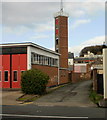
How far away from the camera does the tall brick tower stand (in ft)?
136

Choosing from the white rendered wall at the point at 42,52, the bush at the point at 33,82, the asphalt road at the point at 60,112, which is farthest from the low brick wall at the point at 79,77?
the asphalt road at the point at 60,112

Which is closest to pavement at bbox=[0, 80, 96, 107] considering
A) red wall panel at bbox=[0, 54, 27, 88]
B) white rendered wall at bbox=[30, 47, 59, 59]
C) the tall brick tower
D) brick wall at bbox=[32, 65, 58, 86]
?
red wall panel at bbox=[0, 54, 27, 88]

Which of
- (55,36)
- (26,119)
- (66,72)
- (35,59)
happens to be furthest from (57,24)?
(26,119)

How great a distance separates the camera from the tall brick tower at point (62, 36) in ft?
136

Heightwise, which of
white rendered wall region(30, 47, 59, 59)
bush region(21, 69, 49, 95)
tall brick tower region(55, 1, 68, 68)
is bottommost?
bush region(21, 69, 49, 95)

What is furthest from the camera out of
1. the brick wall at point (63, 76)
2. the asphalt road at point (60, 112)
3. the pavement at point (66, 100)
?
the brick wall at point (63, 76)

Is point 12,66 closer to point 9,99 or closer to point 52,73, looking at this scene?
point 9,99

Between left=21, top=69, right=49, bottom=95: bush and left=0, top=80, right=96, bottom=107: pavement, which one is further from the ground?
left=21, top=69, right=49, bottom=95: bush

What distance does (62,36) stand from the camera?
41781mm

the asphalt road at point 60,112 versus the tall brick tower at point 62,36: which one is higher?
the tall brick tower at point 62,36

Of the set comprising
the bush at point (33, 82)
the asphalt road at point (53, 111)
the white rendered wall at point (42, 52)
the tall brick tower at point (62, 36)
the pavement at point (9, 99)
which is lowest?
the pavement at point (9, 99)

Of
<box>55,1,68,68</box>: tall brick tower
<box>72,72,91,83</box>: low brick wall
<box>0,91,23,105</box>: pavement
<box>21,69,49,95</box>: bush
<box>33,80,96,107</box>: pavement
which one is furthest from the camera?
<box>72,72,91,83</box>: low brick wall

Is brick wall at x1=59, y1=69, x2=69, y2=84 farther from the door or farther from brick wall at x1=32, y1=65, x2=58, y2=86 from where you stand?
the door

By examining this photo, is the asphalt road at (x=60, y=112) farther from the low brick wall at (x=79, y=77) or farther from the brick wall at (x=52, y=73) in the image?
the low brick wall at (x=79, y=77)
